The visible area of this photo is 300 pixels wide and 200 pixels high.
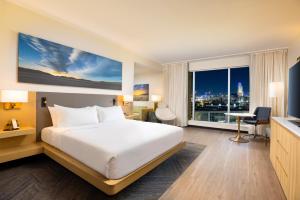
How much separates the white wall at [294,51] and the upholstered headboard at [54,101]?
4809 millimetres

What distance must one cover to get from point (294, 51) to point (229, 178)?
3.67 meters

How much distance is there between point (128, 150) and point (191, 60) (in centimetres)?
500

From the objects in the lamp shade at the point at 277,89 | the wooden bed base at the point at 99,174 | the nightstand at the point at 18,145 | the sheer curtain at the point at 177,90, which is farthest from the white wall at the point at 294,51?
the nightstand at the point at 18,145

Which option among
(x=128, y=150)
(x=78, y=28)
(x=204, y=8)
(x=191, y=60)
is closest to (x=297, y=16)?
(x=204, y=8)

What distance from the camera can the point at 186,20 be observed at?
298 cm

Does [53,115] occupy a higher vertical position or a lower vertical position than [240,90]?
lower

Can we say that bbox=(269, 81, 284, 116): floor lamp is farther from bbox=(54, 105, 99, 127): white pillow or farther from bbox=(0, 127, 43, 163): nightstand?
bbox=(0, 127, 43, 163): nightstand

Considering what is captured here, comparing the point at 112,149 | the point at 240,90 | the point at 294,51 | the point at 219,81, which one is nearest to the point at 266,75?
the point at 294,51

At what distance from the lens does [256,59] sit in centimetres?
471

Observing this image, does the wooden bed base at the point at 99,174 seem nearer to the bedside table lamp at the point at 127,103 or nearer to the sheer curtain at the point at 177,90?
the bedside table lamp at the point at 127,103

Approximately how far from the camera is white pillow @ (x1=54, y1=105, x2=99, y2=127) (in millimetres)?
2785

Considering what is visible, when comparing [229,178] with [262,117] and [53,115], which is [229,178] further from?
[53,115]

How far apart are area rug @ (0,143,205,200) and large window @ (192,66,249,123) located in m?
3.80

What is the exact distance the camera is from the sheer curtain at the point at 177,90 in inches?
240
